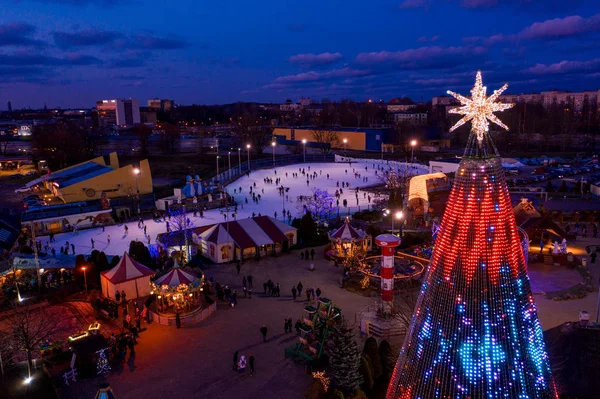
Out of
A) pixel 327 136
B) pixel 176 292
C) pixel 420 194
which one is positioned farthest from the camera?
→ pixel 327 136

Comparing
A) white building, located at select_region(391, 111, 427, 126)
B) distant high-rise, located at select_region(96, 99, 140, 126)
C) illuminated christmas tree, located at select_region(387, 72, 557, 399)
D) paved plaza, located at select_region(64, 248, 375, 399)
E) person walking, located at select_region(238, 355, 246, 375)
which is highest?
distant high-rise, located at select_region(96, 99, 140, 126)

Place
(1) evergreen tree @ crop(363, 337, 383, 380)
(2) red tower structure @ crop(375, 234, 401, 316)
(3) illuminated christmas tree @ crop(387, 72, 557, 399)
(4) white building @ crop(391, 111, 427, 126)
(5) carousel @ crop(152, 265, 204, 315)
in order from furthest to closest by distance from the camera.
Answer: (4) white building @ crop(391, 111, 427, 126) → (5) carousel @ crop(152, 265, 204, 315) → (2) red tower structure @ crop(375, 234, 401, 316) → (1) evergreen tree @ crop(363, 337, 383, 380) → (3) illuminated christmas tree @ crop(387, 72, 557, 399)

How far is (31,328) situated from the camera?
15.1 metres

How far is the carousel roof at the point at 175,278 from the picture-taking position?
16438 millimetres

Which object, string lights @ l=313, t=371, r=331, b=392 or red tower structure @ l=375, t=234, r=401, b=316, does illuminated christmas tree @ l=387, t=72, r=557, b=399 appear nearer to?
string lights @ l=313, t=371, r=331, b=392

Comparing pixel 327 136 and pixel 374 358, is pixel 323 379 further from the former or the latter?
pixel 327 136

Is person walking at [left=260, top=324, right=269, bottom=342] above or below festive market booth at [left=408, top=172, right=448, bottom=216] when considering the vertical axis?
below

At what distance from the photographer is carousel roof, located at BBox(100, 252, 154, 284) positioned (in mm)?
17691

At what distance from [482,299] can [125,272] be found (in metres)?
15.2

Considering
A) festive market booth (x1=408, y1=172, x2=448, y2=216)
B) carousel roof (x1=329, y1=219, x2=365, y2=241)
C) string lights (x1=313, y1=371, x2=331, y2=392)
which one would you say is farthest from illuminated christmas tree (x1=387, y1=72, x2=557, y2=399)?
festive market booth (x1=408, y1=172, x2=448, y2=216)

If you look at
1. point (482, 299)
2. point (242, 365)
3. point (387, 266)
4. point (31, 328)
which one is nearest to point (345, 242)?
point (387, 266)

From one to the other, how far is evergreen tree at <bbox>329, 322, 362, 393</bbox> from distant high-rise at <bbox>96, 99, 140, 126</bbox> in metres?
159

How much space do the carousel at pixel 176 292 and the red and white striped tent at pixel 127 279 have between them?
65.6 inches

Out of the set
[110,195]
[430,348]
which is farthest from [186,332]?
[110,195]
